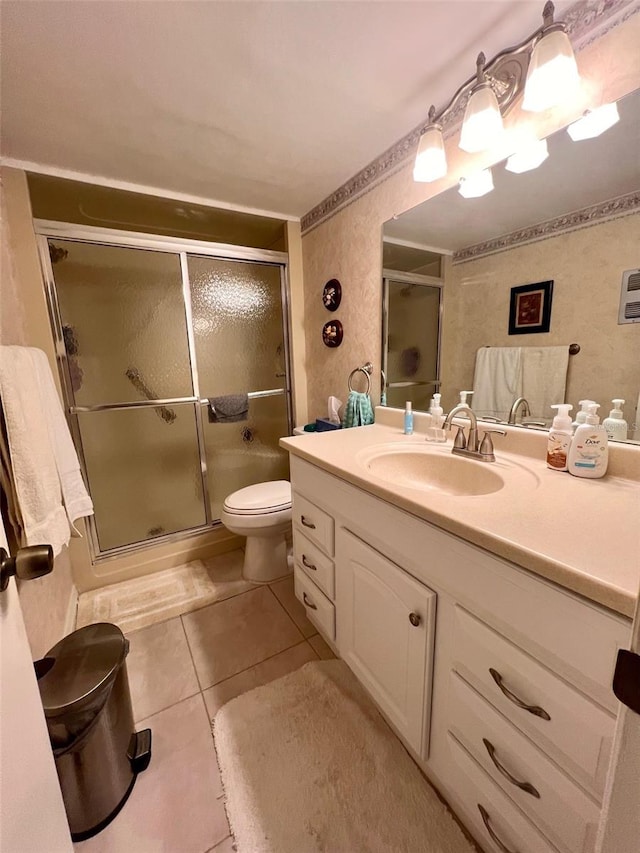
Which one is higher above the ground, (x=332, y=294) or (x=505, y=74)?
(x=505, y=74)

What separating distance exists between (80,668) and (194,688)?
0.51 metres

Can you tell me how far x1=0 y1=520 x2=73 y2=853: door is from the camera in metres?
0.47

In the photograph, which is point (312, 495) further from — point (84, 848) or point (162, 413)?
point (162, 413)

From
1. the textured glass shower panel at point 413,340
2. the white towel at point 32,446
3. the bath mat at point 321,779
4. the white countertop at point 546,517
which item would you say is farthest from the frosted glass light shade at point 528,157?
the bath mat at point 321,779

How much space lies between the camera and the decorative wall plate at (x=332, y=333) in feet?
6.09

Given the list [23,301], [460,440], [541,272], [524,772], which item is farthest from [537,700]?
[23,301]

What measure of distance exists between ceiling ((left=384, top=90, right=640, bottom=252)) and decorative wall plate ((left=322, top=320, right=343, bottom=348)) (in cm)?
63

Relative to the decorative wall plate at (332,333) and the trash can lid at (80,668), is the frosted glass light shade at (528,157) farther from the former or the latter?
the trash can lid at (80,668)

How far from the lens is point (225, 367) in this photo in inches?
85.8

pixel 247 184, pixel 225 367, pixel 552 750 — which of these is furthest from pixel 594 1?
pixel 225 367

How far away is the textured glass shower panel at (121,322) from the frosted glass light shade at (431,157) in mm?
1376

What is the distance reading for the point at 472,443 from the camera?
3.66 feet

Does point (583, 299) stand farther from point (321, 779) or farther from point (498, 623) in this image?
point (321, 779)

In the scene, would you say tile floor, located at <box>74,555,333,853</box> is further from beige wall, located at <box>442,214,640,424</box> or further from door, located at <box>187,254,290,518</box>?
beige wall, located at <box>442,214,640,424</box>
